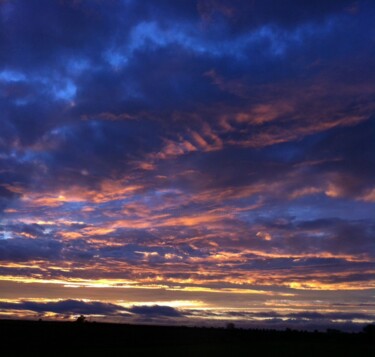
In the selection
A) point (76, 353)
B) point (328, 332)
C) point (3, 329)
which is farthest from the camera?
point (328, 332)

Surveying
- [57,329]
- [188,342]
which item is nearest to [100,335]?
[57,329]

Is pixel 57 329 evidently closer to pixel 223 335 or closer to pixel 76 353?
pixel 76 353

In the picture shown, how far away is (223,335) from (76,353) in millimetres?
66686

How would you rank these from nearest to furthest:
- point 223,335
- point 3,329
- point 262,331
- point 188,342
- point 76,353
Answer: point 76,353
point 3,329
point 188,342
point 223,335
point 262,331

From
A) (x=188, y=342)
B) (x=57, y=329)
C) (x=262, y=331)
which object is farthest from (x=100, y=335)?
(x=262, y=331)

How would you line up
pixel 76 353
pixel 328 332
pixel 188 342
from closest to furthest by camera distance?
1. pixel 76 353
2. pixel 188 342
3. pixel 328 332

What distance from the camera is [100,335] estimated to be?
4491 inches

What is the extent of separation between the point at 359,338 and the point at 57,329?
3490 inches

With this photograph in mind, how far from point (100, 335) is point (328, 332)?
297 feet

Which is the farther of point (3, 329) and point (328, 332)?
point (328, 332)

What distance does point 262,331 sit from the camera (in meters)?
154

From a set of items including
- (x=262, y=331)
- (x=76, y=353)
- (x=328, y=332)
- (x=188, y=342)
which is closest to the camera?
(x=76, y=353)

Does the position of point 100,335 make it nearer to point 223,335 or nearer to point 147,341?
point 147,341

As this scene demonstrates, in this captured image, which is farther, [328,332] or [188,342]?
[328,332]
